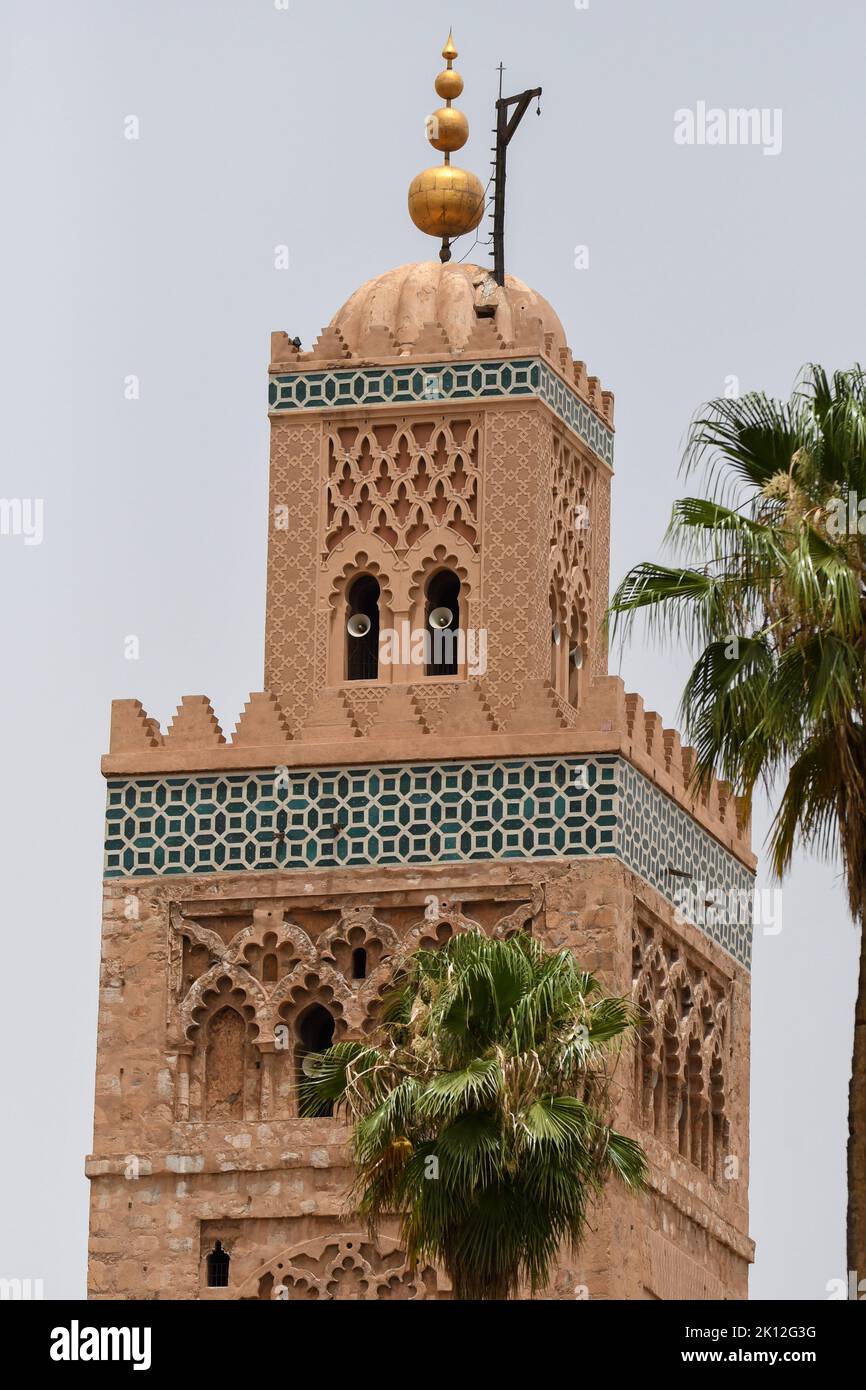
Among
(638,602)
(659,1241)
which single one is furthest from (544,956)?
(659,1241)

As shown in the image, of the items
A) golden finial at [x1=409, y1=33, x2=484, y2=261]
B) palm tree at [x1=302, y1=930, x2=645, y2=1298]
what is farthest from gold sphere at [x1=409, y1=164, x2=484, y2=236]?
palm tree at [x1=302, y1=930, x2=645, y2=1298]

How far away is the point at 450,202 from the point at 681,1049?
809cm

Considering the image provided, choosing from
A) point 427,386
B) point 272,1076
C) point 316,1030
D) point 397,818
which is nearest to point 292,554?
point 427,386

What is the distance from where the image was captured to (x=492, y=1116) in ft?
105

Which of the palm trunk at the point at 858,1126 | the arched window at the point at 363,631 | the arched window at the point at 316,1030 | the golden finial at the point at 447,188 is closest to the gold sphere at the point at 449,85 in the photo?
the golden finial at the point at 447,188

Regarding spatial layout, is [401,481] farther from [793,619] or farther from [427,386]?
[793,619]

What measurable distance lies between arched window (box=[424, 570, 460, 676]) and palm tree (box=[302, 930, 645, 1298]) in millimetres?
8120

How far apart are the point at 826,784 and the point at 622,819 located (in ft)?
32.7

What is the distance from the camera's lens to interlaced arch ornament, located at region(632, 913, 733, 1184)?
40125mm

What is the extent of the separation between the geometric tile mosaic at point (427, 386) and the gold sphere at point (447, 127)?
2746 millimetres

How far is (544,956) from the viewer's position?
33.6 metres

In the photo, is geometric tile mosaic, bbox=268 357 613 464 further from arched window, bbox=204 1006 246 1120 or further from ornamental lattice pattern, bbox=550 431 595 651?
arched window, bbox=204 1006 246 1120

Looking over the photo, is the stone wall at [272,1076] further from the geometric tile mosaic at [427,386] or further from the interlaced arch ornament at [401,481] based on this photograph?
the geometric tile mosaic at [427,386]
